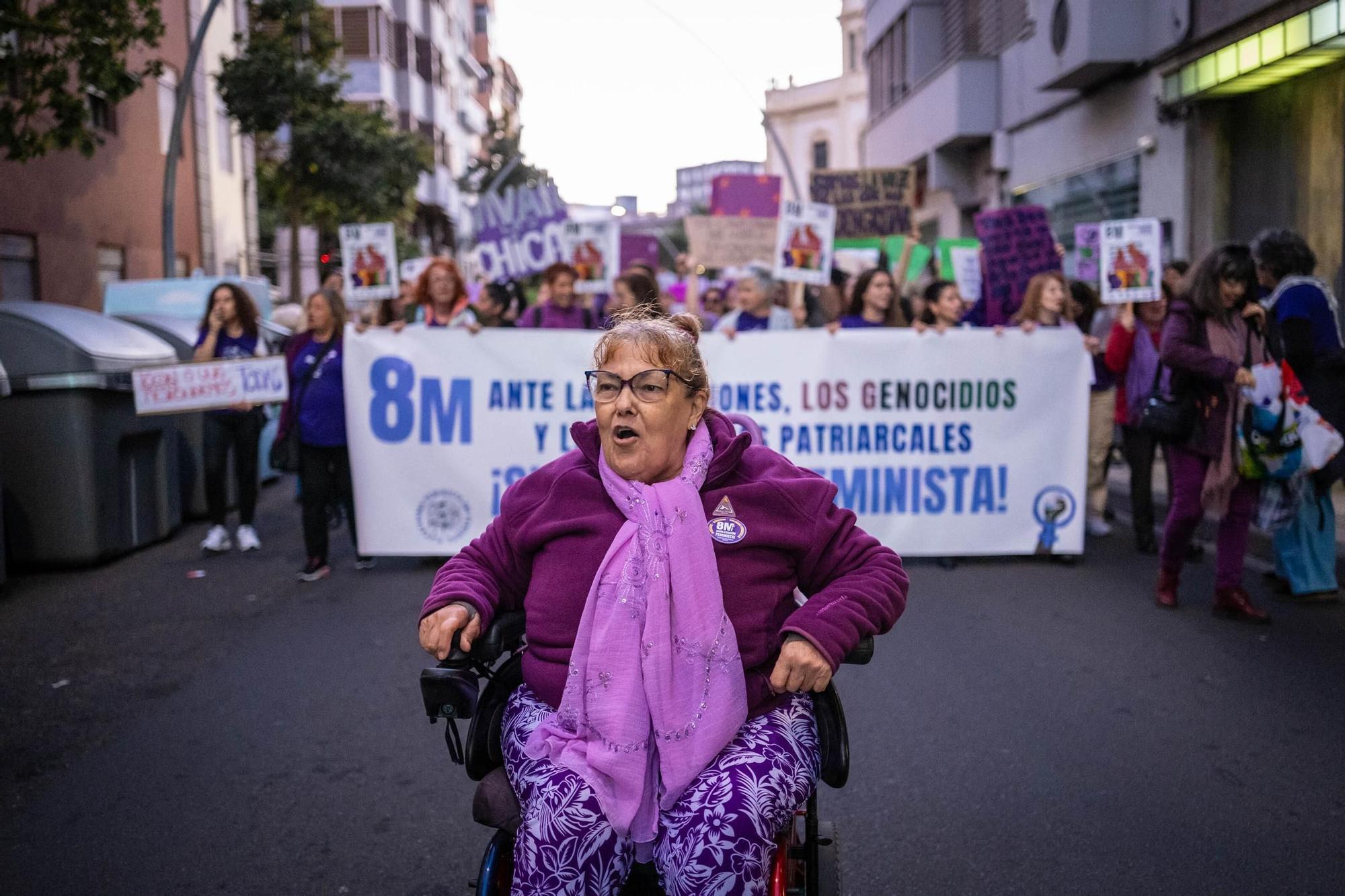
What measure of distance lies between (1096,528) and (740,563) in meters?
7.10

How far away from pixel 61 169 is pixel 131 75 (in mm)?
8141

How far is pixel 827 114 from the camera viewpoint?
225ft

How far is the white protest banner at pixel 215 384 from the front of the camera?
896cm

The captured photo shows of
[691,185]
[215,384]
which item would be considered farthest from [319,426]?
[691,185]

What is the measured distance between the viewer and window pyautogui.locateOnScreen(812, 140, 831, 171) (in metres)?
68.9

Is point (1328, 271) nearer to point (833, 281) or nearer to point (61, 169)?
point (833, 281)

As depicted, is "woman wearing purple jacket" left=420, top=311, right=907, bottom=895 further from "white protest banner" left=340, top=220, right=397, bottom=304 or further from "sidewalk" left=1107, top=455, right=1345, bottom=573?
"white protest banner" left=340, top=220, right=397, bottom=304

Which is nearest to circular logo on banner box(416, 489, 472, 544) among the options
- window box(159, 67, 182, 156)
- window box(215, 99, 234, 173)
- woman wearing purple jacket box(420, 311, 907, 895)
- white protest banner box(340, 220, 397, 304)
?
white protest banner box(340, 220, 397, 304)

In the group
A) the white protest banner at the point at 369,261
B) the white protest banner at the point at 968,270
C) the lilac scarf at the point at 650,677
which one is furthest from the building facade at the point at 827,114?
the lilac scarf at the point at 650,677

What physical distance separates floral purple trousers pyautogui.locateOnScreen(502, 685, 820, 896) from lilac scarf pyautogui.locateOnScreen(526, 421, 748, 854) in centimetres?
3

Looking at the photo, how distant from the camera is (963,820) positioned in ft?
13.5

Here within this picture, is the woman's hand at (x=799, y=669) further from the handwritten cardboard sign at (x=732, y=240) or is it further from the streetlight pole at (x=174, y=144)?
the streetlight pole at (x=174, y=144)

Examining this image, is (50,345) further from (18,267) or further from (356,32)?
(356,32)

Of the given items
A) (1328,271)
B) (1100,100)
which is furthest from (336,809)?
(1100,100)
